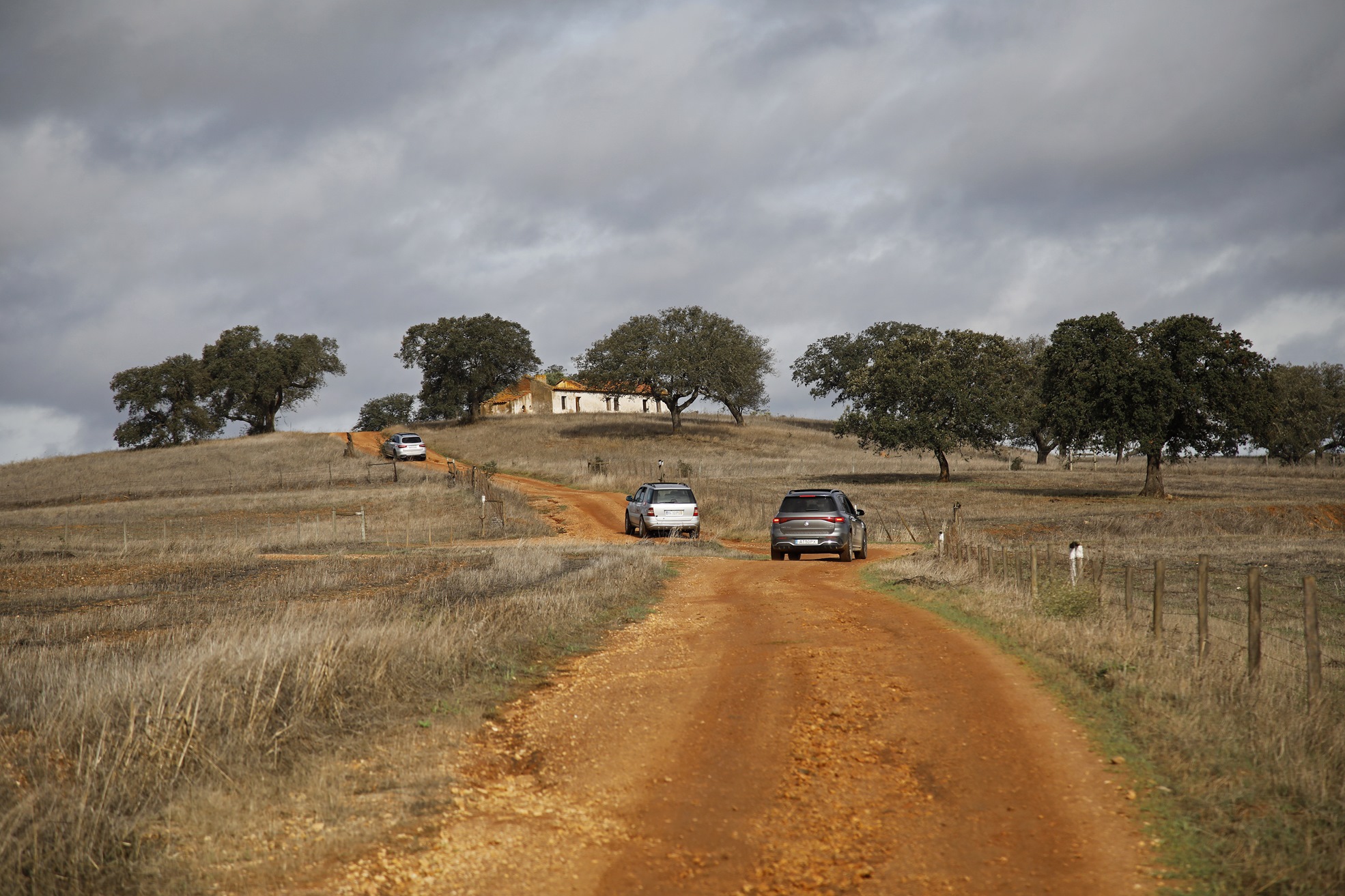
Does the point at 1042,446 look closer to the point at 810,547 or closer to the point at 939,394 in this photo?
the point at 939,394

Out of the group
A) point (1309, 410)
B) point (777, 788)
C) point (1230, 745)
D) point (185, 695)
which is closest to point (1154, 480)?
point (1230, 745)

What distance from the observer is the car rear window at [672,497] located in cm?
3297

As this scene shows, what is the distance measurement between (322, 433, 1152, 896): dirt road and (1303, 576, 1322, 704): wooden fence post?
2.44 m

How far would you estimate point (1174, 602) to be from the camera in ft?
63.6

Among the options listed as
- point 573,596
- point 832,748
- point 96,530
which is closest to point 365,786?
point 832,748

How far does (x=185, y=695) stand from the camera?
8.09m

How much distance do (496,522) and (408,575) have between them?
14419 mm

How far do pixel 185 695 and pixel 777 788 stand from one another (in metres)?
4.88

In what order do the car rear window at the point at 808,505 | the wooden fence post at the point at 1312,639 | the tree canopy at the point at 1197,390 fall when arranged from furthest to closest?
the tree canopy at the point at 1197,390, the car rear window at the point at 808,505, the wooden fence post at the point at 1312,639

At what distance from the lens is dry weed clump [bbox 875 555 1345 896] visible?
5.97 meters

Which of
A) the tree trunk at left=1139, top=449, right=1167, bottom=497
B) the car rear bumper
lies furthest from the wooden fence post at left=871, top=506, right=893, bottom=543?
the tree trunk at left=1139, top=449, right=1167, bottom=497

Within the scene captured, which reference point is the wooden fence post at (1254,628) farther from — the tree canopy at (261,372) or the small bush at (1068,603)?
the tree canopy at (261,372)

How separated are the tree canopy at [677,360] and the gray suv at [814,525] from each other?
58441 mm

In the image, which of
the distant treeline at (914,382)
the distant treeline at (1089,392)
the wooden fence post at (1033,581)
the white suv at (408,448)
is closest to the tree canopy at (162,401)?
the distant treeline at (914,382)
